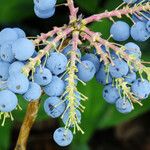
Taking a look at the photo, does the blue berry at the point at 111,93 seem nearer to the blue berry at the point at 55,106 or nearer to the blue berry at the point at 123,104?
the blue berry at the point at 123,104

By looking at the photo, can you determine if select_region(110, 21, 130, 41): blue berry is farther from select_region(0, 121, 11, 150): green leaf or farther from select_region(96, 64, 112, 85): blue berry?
select_region(0, 121, 11, 150): green leaf

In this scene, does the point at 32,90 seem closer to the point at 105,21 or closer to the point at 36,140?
the point at 105,21

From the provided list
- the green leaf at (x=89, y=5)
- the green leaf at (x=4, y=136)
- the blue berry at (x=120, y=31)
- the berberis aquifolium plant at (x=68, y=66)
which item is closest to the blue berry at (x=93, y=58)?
the berberis aquifolium plant at (x=68, y=66)

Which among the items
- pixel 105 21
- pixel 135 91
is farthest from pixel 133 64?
pixel 105 21

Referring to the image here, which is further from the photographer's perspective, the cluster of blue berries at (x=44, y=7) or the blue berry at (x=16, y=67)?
the cluster of blue berries at (x=44, y=7)

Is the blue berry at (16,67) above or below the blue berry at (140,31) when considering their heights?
below

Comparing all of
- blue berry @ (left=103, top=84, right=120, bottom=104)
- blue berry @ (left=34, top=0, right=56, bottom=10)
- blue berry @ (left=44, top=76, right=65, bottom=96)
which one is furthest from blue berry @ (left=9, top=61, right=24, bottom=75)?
blue berry @ (left=103, top=84, right=120, bottom=104)

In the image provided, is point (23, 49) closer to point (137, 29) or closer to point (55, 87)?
point (55, 87)

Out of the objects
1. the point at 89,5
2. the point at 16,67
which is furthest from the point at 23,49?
the point at 89,5
